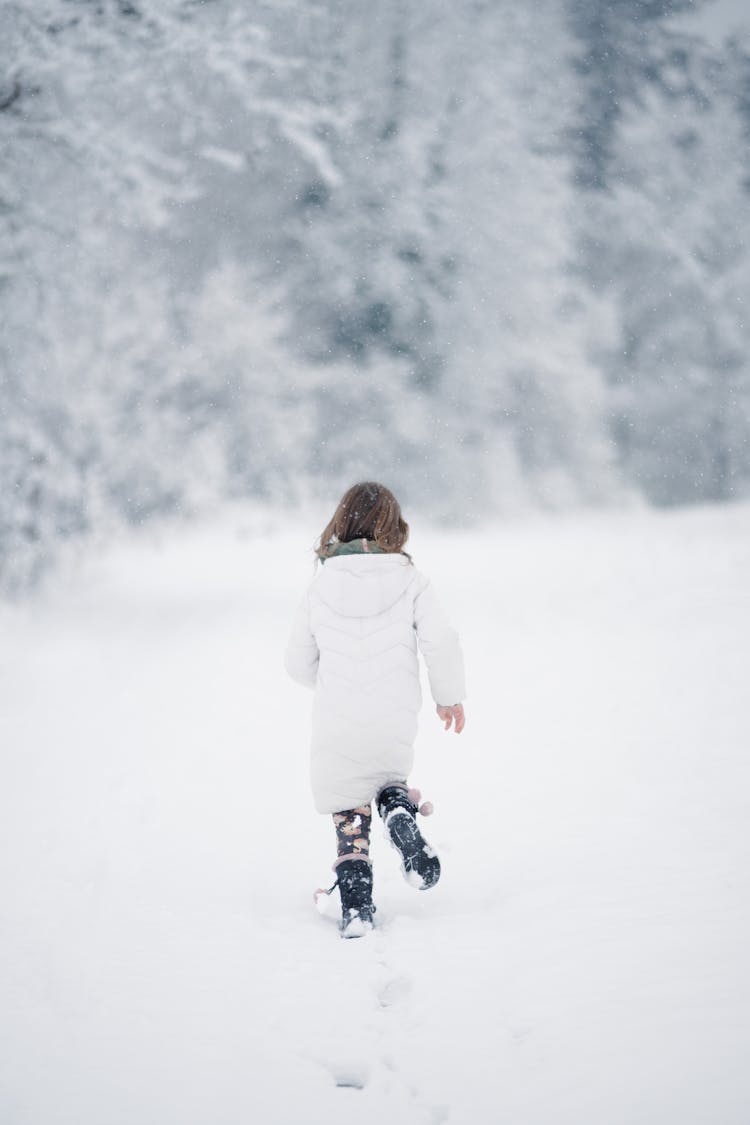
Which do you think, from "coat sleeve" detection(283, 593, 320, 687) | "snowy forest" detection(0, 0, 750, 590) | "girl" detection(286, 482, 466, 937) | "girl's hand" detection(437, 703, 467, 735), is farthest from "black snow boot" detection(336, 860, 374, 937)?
"snowy forest" detection(0, 0, 750, 590)

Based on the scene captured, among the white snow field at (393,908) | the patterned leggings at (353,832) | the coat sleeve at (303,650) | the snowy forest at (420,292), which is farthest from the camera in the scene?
the snowy forest at (420,292)

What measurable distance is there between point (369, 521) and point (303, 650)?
0.53m

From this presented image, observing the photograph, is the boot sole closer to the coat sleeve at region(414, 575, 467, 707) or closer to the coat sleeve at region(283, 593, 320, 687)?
the coat sleeve at region(414, 575, 467, 707)

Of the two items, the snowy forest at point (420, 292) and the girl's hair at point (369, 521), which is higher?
the snowy forest at point (420, 292)

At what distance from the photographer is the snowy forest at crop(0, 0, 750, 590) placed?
8.76 metres

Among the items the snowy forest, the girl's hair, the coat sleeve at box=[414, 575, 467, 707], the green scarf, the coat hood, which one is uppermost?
the snowy forest

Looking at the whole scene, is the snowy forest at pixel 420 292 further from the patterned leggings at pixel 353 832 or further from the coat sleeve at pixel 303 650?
the patterned leggings at pixel 353 832

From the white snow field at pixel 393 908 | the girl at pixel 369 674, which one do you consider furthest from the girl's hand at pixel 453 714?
the white snow field at pixel 393 908

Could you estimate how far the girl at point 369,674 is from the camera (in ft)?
9.69

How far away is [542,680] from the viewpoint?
21.2 feet

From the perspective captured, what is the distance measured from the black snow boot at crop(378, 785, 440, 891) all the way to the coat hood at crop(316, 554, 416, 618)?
670 millimetres

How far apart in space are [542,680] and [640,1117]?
4.71 metres

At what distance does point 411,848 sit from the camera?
110 inches

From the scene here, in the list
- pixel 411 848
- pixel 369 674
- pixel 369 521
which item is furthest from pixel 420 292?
pixel 411 848
